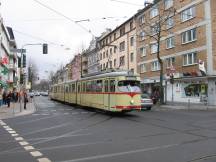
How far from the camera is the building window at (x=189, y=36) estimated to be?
42478 millimetres

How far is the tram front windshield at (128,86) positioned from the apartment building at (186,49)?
14134 mm

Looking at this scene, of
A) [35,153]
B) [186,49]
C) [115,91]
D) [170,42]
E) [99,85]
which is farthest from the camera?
[170,42]

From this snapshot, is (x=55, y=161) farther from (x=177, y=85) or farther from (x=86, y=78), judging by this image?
(x=177, y=85)

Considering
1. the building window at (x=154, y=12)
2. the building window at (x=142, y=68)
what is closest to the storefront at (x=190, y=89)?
the building window at (x=142, y=68)

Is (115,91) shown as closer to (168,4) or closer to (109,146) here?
(109,146)

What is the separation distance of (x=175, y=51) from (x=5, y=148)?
3745 cm

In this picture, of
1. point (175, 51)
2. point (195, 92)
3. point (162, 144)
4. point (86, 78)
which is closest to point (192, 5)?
point (175, 51)

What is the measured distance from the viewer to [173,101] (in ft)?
153

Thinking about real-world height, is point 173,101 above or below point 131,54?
below

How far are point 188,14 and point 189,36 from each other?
8.32 feet

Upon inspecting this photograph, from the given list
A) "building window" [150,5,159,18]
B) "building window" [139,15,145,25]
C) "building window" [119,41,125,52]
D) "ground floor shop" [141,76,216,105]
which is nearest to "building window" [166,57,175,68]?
"ground floor shop" [141,76,216,105]

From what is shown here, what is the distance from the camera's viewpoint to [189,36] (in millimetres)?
43406

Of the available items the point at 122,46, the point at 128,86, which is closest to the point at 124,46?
the point at 122,46

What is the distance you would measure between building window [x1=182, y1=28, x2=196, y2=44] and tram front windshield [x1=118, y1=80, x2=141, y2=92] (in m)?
19.8
